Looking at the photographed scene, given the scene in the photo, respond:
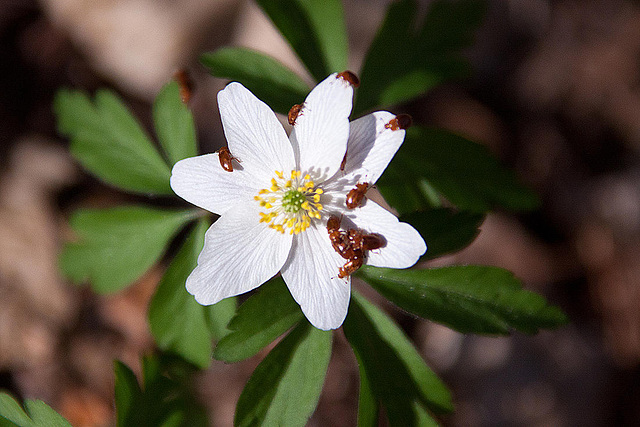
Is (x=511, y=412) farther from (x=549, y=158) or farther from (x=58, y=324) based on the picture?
(x=58, y=324)

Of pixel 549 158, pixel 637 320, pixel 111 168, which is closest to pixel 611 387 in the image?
pixel 637 320

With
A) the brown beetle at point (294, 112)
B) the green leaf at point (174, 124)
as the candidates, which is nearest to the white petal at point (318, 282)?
the brown beetle at point (294, 112)

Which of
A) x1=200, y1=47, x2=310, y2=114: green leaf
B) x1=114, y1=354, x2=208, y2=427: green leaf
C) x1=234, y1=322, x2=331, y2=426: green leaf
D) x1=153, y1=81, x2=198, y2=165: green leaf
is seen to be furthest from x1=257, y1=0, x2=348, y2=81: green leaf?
x1=114, y1=354, x2=208, y2=427: green leaf

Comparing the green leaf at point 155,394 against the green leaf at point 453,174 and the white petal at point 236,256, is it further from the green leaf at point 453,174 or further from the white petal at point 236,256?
the green leaf at point 453,174

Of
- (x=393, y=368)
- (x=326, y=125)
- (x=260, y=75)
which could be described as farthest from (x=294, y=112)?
(x=393, y=368)

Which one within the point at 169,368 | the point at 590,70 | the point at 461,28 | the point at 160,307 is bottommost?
the point at 590,70
